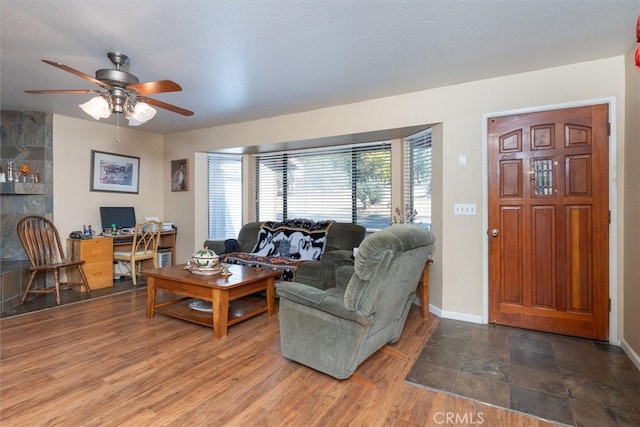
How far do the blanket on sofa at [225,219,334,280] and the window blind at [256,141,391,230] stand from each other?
A: 1.48 ft

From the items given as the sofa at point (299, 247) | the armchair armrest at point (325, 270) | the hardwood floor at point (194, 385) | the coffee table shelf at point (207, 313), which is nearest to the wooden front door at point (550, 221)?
the hardwood floor at point (194, 385)

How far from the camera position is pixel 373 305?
2000 millimetres

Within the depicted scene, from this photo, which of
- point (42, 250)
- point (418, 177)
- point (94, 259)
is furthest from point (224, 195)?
point (418, 177)

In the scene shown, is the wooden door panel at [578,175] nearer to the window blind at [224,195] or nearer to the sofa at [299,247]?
the sofa at [299,247]

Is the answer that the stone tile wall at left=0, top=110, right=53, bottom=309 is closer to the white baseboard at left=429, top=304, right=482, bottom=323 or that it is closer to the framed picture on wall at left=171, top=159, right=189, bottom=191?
the framed picture on wall at left=171, top=159, right=189, bottom=191

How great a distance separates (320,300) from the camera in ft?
6.93

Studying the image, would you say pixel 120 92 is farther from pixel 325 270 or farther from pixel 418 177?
pixel 418 177

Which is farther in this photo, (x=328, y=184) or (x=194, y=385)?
(x=328, y=184)

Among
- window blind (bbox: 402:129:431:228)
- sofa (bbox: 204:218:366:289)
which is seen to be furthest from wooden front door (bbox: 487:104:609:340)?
sofa (bbox: 204:218:366:289)

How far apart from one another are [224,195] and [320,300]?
12.5 ft

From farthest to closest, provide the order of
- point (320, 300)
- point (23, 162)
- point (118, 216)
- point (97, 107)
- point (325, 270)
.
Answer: point (118, 216) → point (23, 162) → point (325, 270) → point (97, 107) → point (320, 300)

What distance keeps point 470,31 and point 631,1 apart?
34.5 inches

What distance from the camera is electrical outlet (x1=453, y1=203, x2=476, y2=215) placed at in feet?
10.4

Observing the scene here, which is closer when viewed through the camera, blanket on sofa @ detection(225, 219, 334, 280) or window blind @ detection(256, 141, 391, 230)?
blanket on sofa @ detection(225, 219, 334, 280)
